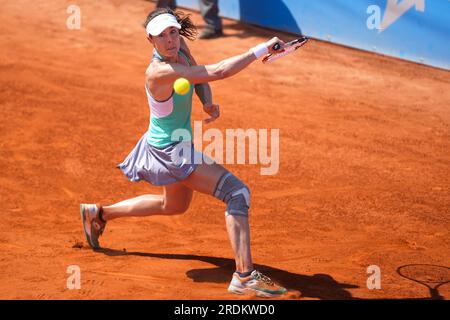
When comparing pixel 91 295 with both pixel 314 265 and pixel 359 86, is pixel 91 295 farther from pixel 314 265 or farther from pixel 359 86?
pixel 359 86

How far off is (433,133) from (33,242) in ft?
16.9

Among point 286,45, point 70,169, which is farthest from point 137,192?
point 286,45

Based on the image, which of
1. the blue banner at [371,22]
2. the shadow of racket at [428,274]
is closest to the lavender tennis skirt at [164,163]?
the shadow of racket at [428,274]

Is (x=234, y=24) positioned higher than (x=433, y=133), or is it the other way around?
(x=234, y=24)

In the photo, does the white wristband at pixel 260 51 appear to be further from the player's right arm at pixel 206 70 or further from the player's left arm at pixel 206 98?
the player's left arm at pixel 206 98

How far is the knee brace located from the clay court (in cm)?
58

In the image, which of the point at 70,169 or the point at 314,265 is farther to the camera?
the point at 70,169

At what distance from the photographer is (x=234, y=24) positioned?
528 inches

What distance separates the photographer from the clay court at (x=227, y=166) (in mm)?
6074

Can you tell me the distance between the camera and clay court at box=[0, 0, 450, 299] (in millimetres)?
6074

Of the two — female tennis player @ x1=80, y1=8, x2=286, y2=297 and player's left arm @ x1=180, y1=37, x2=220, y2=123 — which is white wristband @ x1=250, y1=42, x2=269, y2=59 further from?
player's left arm @ x1=180, y1=37, x2=220, y2=123

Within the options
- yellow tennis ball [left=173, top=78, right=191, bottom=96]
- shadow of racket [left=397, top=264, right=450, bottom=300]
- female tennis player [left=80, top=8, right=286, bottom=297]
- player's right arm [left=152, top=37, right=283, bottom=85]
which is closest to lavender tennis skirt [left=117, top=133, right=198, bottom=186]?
female tennis player [left=80, top=8, right=286, bottom=297]

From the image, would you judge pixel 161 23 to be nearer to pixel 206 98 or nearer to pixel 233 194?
pixel 206 98

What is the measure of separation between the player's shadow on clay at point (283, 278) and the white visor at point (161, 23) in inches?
70.9
